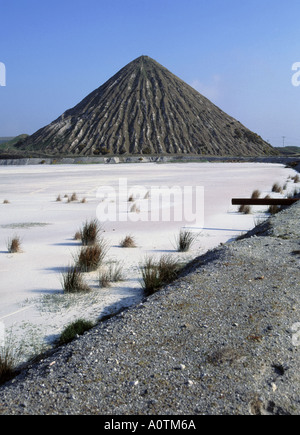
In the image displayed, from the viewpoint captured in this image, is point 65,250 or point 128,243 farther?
point 128,243

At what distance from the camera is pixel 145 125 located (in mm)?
132500

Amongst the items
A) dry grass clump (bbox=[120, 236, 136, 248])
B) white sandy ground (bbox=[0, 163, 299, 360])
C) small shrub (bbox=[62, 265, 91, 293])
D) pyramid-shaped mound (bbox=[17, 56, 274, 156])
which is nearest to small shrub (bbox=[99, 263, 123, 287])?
white sandy ground (bbox=[0, 163, 299, 360])

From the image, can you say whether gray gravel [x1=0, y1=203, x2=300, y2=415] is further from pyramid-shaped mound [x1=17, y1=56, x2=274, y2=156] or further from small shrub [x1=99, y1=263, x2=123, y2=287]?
pyramid-shaped mound [x1=17, y1=56, x2=274, y2=156]

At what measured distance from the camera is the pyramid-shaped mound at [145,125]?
409ft

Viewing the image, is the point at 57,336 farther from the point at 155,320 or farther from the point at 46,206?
the point at 46,206

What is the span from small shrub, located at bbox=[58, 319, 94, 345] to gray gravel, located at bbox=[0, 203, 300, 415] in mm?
359

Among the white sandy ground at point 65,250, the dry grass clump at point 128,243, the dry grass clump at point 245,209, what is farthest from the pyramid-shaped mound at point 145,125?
the dry grass clump at point 128,243

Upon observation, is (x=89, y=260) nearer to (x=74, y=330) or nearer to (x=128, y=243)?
(x=128, y=243)

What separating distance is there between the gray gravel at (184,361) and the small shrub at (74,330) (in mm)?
359

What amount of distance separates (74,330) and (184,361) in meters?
1.59

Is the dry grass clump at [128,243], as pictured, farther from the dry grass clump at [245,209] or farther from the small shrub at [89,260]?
the dry grass clump at [245,209]

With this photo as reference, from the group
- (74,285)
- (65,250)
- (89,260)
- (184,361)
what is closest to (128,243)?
(65,250)

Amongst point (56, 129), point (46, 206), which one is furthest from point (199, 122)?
point (46, 206)

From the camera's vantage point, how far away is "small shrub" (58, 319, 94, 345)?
4.80 meters
